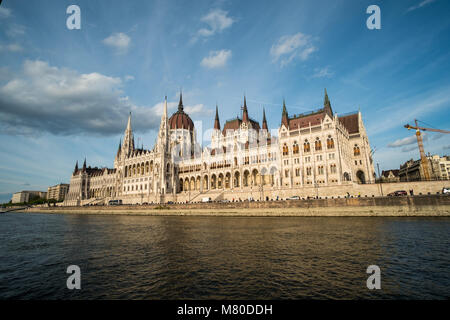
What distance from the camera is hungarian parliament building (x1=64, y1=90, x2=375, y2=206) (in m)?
57.8

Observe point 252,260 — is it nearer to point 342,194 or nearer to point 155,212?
point 342,194

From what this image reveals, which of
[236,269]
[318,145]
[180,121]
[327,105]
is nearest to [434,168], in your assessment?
[327,105]

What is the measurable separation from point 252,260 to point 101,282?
24.9 ft

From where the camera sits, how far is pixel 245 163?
76312mm

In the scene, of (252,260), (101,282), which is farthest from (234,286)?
(101,282)

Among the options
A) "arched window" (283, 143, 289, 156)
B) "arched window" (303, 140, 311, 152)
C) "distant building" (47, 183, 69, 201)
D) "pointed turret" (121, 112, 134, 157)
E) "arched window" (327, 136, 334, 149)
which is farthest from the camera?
"distant building" (47, 183, 69, 201)

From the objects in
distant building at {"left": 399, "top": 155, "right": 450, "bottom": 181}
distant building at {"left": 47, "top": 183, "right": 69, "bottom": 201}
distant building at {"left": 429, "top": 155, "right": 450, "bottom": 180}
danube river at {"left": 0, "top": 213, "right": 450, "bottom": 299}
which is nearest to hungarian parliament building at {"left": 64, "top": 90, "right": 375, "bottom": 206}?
danube river at {"left": 0, "top": 213, "right": 450, "bottom": 299}

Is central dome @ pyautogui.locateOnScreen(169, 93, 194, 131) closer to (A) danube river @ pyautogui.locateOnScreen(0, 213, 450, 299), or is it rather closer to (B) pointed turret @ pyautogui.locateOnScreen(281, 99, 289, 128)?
(B) pointed turret @ pyautogui.locateOnScreen(281, 99, 289, 128)

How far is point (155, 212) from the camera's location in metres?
61.1

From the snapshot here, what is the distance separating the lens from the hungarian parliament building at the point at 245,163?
→ 57.8 metres

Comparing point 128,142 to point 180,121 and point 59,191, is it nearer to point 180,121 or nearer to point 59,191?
point 180,121

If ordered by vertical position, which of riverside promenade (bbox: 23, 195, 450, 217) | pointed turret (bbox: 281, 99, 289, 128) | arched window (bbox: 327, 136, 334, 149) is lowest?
riverside promenade (bbox: 23, 195, 450, 217)

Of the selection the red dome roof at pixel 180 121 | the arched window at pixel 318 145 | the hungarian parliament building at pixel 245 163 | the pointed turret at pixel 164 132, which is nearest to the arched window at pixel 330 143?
the hungarian parliament building at pixel 245 163
